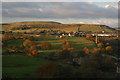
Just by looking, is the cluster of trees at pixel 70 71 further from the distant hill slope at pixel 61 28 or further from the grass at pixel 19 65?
the distant hill slope at pixel 61 28

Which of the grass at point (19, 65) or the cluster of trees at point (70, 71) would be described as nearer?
the cluster of trees at point (70, 71)

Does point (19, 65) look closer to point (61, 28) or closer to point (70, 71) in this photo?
point (70, 71)

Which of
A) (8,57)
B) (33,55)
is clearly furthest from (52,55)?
(8,57)

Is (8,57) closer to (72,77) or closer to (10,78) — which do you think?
(10,78)

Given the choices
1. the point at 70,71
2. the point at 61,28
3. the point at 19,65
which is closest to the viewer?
the point at 70,71

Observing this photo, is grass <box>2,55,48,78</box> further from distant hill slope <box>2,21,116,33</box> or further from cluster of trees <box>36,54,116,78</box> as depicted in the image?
distant hill slope <box>2,21,116,33</box>

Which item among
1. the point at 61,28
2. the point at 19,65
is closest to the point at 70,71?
the point at 19,65

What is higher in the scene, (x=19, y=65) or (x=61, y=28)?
(x=61, y=28)

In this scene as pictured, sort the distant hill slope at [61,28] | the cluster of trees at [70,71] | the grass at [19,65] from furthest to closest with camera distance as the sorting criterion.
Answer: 1. the distant hill slope at [61,28]
2. the grass at [19,65]
3. the cluster of trees at [70,71]

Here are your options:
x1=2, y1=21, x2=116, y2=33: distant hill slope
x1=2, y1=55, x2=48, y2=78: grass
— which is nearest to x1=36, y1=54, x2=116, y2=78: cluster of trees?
x1=2, y1=55, x2=48, y2=78: grass

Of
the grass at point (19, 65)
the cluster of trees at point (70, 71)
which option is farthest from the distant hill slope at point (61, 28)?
the cluster of trees at point (70, 71)

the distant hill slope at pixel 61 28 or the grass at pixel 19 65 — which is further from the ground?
the distant hill slope at pixel 61 28

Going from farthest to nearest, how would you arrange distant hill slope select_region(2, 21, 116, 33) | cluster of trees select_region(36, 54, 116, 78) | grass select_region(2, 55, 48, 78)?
distant hill slope select_region(2, 21, 116, 33), grass select_region(2, 55, 48, 78), cluster of trees select_region(36, 54, 116, 78)
